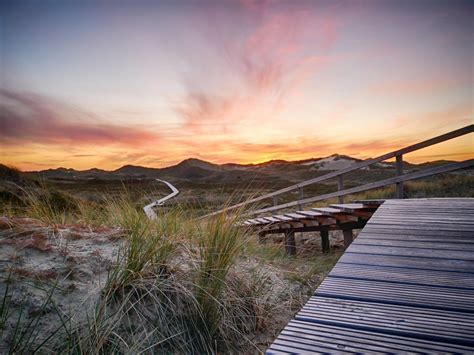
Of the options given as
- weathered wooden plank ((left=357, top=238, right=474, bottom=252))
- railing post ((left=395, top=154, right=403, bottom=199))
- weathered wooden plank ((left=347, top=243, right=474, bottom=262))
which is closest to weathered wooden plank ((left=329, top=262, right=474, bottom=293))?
weathered wooden plank ((left=347, top=243, right=474, bottom=262))

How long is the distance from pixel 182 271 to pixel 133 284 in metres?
0.46

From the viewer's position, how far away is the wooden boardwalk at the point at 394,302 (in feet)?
3.11

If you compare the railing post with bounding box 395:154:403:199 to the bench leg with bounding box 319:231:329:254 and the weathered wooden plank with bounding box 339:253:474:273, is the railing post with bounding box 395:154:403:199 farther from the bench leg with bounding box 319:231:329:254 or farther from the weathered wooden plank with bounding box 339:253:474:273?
the weathered wooden plank with bounding box 339:253:474:273

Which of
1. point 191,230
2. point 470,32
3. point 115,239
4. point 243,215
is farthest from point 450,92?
point 115,239

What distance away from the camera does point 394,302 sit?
1296 mm

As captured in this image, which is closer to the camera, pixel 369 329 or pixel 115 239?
pixel 369 329

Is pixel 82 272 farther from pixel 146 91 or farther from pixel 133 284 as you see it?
pixel 146 91

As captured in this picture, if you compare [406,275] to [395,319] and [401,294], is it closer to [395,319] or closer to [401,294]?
[401,294]

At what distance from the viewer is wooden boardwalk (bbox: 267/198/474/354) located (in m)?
0.95

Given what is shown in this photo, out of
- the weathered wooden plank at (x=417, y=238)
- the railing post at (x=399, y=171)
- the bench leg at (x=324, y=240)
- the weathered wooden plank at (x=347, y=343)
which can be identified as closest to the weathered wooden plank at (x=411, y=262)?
the weathered wooden plank at (x=417, y=238)

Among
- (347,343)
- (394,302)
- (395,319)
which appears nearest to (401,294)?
(394,302)

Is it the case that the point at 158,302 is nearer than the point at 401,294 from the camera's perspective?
No

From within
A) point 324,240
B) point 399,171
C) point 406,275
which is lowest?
point 324,240

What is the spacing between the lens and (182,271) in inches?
100
